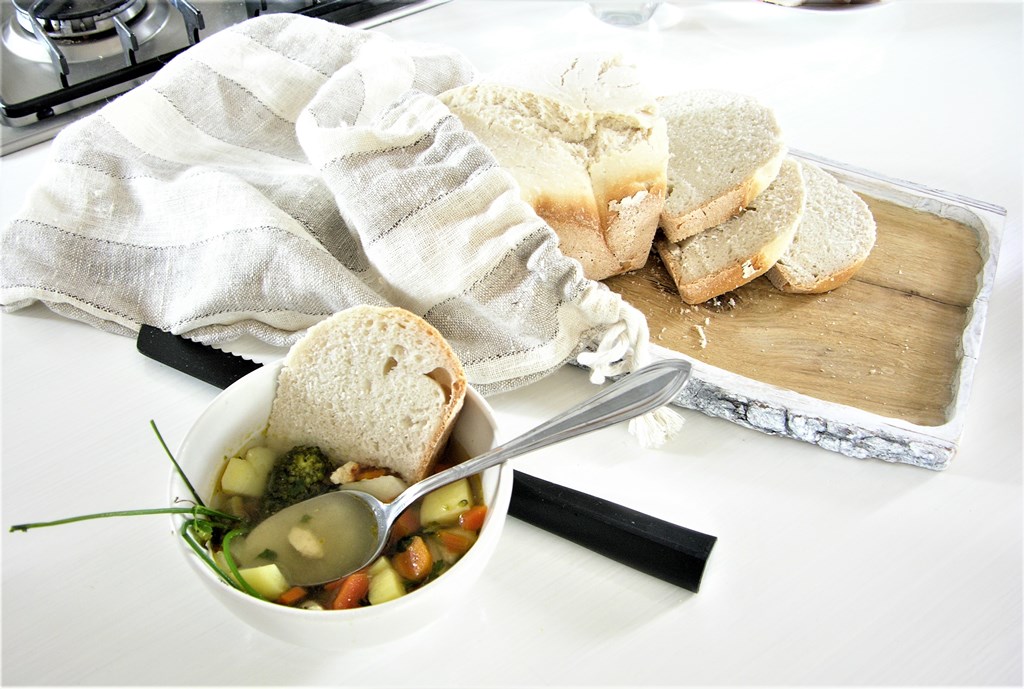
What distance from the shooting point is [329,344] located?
0.81 metres

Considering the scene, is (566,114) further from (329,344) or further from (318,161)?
(329,344)

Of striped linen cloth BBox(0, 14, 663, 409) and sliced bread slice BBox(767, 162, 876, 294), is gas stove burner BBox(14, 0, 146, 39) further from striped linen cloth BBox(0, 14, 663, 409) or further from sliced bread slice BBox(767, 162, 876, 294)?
sliced bread slice BBox(767, 162, 876, 294)

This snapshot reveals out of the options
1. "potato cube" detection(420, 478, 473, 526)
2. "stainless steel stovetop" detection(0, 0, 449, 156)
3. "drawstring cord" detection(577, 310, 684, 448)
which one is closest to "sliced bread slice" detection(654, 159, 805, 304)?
"drawstring cord" detection(577, 310, 684, 448)

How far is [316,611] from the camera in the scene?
2.20ft

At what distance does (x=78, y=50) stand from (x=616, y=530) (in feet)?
3.97

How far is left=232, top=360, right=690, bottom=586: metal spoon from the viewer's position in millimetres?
739

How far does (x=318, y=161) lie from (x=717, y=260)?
48cm

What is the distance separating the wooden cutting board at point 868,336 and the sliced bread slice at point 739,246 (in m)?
0.03

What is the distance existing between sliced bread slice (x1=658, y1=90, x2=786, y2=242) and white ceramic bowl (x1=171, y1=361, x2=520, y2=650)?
0.45m

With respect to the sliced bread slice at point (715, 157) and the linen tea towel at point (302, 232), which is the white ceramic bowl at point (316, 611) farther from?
the sliced bread slice at point (715, 157)

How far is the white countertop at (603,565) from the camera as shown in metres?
0.79

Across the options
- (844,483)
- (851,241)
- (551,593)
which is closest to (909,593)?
(844,483)

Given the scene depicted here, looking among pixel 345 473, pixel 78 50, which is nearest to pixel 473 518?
pixel 345 473

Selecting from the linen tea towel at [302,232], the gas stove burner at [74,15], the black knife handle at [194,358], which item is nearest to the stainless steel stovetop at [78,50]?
the gas stove burner at [74,15]
